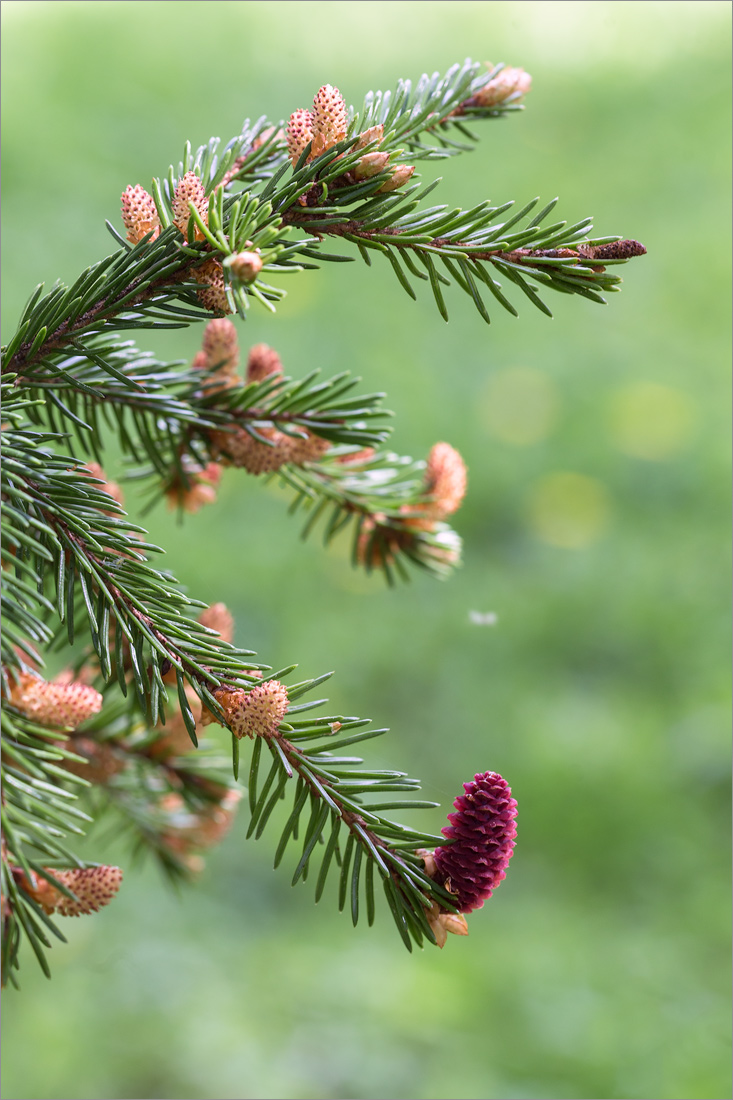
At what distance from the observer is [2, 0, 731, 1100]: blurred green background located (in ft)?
3.55

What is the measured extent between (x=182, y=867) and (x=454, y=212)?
0.45m

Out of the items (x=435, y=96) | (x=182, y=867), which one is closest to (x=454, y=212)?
(x=435, y=96)

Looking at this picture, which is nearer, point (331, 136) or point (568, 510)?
point (331, 136)

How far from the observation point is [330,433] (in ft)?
1.59

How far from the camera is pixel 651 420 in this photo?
1.73 metres

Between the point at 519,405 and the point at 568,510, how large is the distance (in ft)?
0.76

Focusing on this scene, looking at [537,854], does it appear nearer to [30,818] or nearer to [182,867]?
[182,867]

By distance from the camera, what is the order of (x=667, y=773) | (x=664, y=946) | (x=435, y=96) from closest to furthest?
(x=435, y=96), (x=664, y=946), (x=667, y=773)

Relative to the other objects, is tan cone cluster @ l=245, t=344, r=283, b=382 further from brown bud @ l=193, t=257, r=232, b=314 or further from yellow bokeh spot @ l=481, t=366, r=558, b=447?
yellow bokeh spot @ l=481, t=366, r=558, b=447

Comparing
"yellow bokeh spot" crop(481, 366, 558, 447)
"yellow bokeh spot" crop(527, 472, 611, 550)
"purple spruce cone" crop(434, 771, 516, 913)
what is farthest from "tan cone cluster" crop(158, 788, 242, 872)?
"yellow bokeh spot" crop(481, 366, 558, 447)

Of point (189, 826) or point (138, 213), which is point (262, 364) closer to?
point (138, 213)

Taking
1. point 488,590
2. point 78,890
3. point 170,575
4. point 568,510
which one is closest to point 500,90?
point 170,575

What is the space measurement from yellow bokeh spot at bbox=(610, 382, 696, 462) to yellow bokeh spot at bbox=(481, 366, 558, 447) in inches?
4.6

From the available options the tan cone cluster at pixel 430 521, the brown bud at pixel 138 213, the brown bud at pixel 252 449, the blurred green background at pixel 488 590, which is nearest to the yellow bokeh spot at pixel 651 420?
the blurred green background at pixel 488 590
